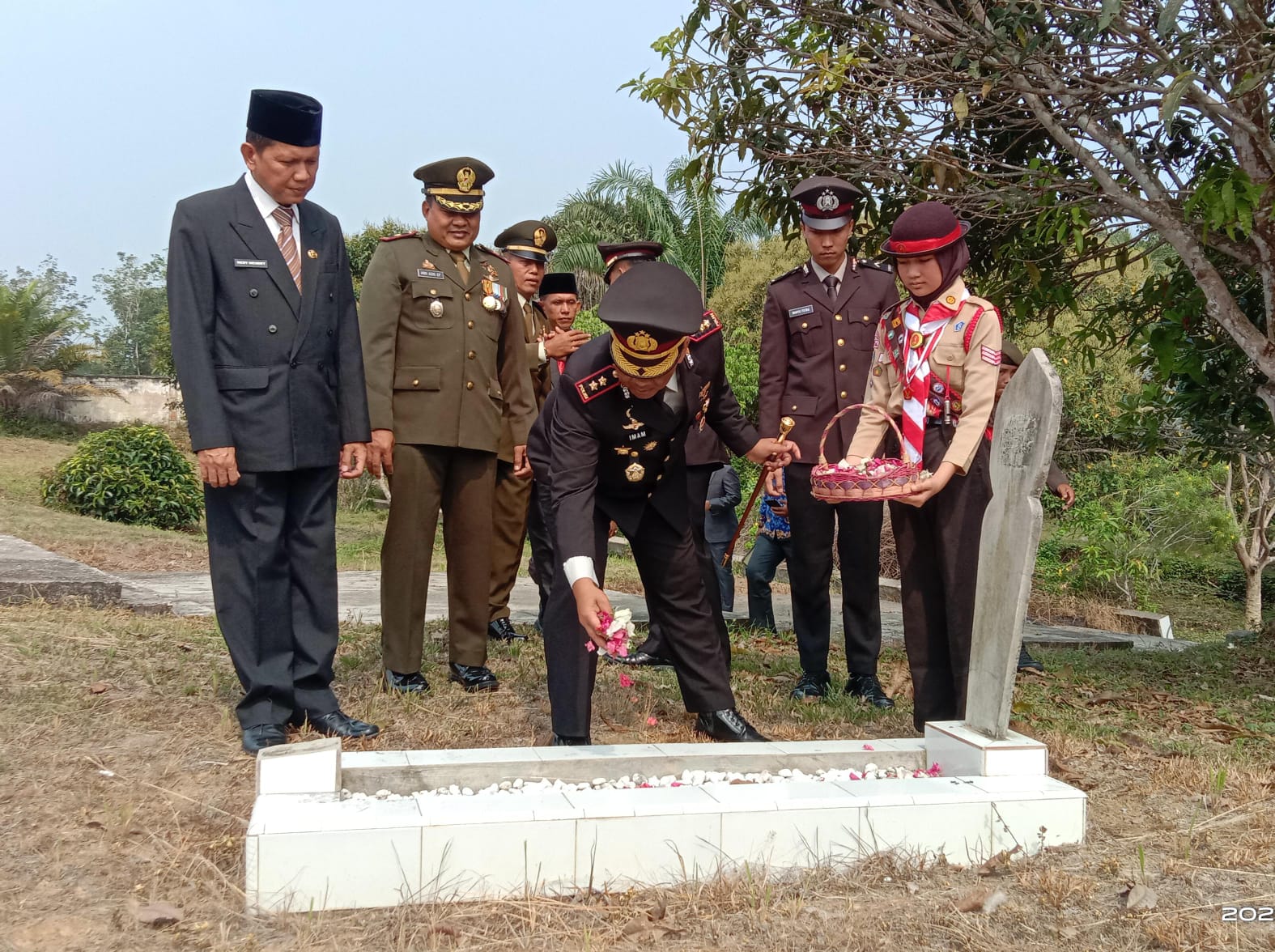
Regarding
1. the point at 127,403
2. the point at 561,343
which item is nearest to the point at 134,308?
the point at 127,403

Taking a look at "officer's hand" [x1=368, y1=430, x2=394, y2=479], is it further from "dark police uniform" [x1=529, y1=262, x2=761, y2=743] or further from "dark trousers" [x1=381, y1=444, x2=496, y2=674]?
"dark police uniform" [x1=529, y1=262, x2=761, y2=743]

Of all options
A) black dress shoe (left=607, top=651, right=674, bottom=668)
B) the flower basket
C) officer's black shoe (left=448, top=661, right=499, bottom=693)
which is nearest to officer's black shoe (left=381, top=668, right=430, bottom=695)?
officer's black shoe (left=448, top=661, right=499, bottom=693)

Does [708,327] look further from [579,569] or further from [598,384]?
[579,569]

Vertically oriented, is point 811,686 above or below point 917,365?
below

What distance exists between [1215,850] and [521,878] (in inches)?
74.4

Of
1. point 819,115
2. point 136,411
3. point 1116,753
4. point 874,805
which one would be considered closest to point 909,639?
point 1116,753

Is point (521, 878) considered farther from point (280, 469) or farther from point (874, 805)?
point (280, 469)

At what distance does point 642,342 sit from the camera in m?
3.59

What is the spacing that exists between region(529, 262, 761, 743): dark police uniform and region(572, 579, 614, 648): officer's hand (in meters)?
0.15

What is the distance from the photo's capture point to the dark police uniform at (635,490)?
3617mm

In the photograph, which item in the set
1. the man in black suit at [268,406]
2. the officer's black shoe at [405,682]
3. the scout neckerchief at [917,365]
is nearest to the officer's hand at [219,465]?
the man in black suit at [268,406]

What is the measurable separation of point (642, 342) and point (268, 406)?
1.39 m

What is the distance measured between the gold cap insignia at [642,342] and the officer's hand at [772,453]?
0.92 meters

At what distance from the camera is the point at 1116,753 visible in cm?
443
